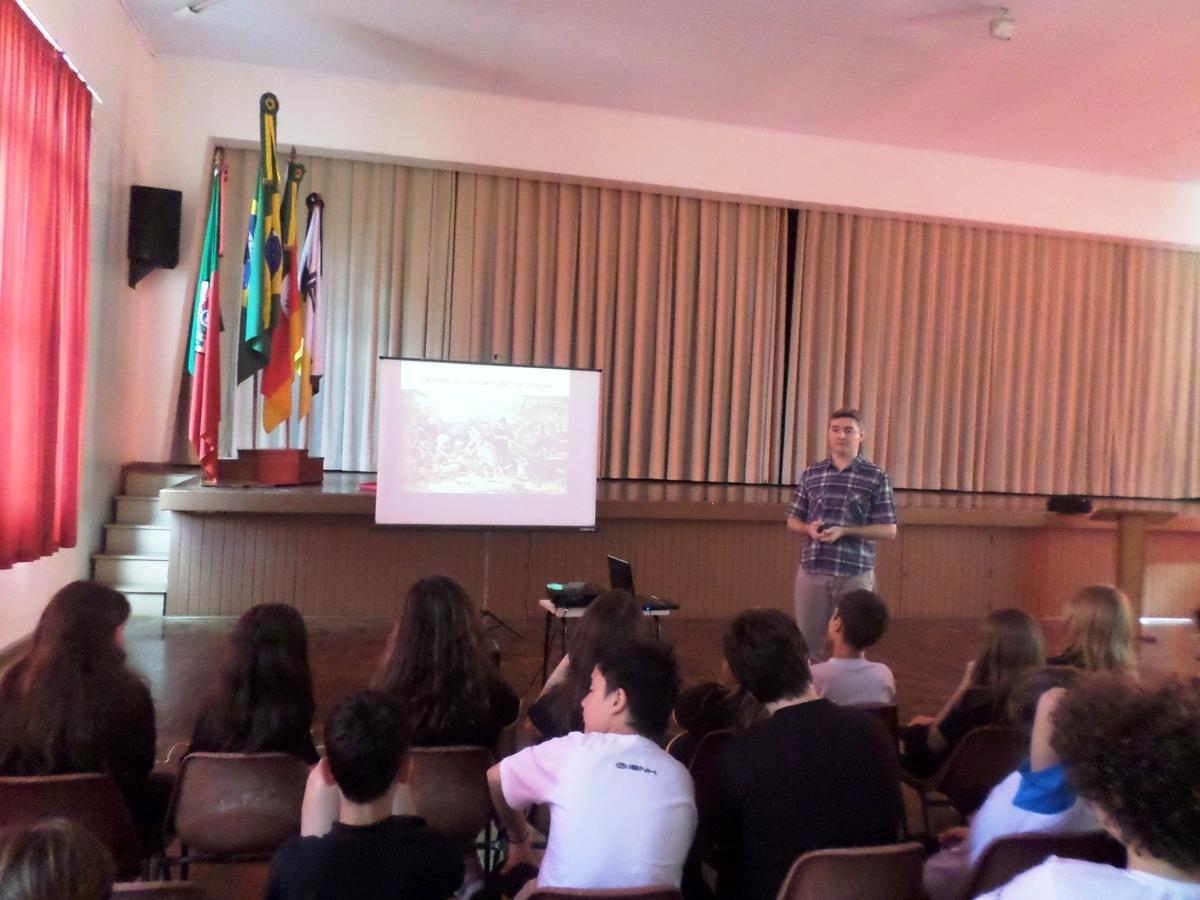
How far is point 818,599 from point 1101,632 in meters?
1.31

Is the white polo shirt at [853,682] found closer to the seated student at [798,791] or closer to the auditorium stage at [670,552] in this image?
the seated student at [798,791]

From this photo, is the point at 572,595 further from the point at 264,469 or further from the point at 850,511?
the point at 264,469

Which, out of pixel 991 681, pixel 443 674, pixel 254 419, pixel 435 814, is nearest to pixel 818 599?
pixel 991 681

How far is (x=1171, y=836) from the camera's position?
1.11 metres

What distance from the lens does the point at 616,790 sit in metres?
1.58

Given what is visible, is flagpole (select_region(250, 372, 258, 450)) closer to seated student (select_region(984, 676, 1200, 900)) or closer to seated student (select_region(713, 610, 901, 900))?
seated student (select_region(713, 610, 901, 900))

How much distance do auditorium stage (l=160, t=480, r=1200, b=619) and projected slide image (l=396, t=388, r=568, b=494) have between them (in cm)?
32

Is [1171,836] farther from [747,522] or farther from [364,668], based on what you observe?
[747,522]

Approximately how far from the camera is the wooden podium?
5.74 meters

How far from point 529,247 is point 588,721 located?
6.57 metres

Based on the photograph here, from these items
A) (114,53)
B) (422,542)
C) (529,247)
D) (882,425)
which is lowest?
(422,542)

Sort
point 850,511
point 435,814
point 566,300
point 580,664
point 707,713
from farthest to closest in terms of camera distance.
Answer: point 566,300 < point 850,511 < point 707,713 < point 580,664 < point 435,814

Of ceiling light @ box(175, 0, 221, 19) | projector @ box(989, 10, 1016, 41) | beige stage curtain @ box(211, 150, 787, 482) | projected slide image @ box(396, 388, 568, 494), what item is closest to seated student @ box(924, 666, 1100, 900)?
projected slide image @ box(396, 388, 568, 494)

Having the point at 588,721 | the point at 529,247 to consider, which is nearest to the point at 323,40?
the point at 529,247
